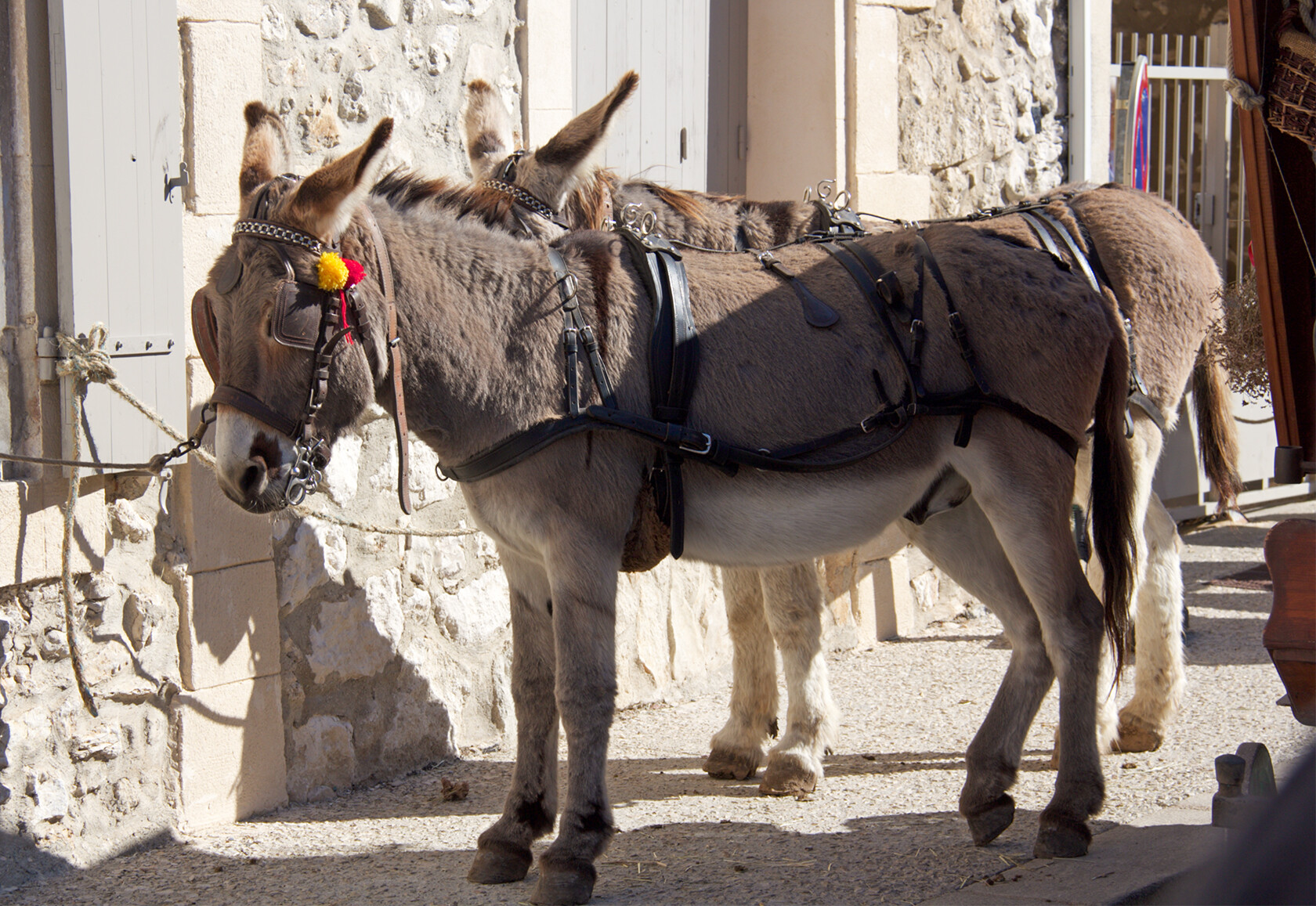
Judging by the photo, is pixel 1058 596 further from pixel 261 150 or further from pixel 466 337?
pixel 261 150

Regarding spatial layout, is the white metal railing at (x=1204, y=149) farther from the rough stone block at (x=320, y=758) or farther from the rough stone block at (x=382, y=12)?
the rough stone block at (x=320, y=758)

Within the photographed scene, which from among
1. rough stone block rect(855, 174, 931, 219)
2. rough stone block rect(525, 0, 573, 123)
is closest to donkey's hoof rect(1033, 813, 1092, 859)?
rough stone block rect(525, 0, 573, 123)

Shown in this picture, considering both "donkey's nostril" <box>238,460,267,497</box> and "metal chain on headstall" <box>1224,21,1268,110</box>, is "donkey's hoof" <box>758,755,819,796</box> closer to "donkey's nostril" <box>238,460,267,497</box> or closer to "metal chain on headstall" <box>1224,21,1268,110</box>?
"donkey's nostril" <box>238,460,267,497</box>

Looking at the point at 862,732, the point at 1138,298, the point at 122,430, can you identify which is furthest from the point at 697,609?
the point at 122,430

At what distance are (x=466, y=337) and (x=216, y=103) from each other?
1.30 m

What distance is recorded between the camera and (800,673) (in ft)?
13.7

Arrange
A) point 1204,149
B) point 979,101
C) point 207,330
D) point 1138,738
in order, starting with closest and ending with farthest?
1. point 207,330
2. point 1138,738
3. point 979,101
4. point 1204,149

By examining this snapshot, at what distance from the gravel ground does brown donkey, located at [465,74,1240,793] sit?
0.50ft

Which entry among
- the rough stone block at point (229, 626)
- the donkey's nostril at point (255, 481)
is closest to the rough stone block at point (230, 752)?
the rough stone block at point (229, 626)

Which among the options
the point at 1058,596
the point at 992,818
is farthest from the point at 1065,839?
the point at 1058,596

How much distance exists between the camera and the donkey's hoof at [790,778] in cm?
406

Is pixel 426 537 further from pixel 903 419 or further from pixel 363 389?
pixel 903 419

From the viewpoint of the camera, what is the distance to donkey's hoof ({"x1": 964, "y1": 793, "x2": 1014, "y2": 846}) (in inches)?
137

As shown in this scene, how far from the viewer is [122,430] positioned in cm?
348
